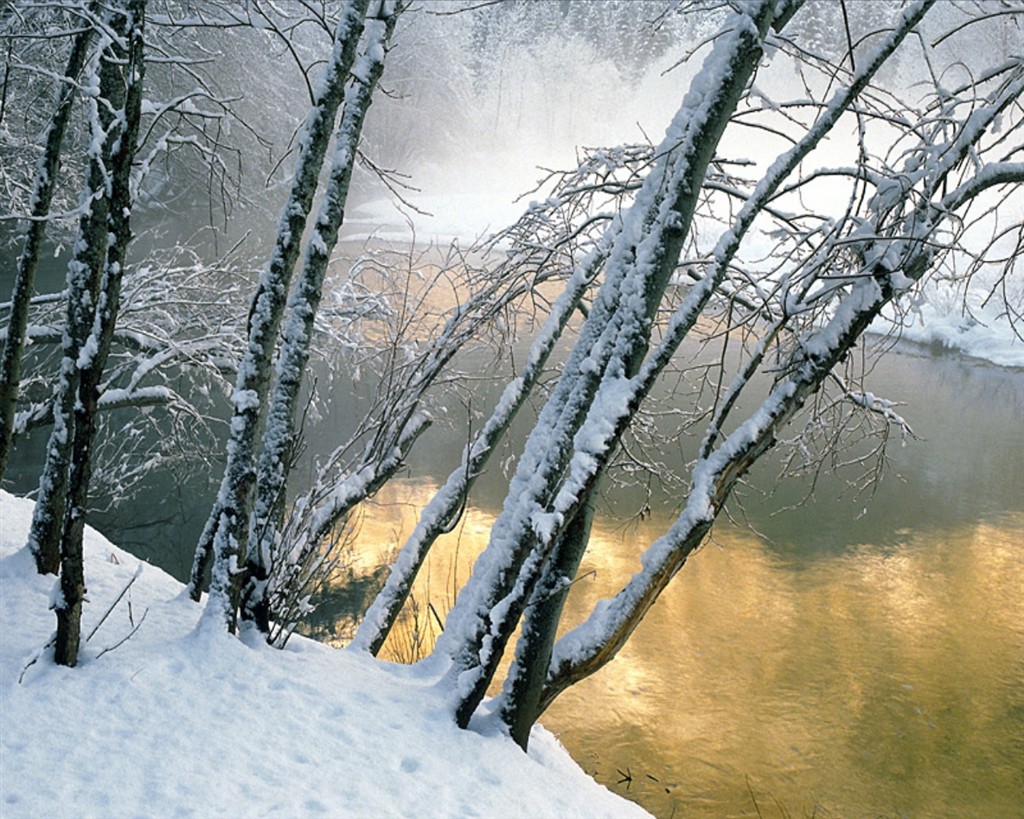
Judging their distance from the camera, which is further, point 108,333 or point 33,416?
point 33,416

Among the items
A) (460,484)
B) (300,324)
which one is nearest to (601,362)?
(300,324)

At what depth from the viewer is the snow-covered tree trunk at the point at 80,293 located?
12.8 ft

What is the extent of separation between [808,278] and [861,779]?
19.1 ft

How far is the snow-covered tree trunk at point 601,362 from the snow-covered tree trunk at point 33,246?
2.81 m

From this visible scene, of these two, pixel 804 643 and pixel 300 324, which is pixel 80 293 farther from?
pixel 804 643

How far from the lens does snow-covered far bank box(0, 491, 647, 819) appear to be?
3176mm

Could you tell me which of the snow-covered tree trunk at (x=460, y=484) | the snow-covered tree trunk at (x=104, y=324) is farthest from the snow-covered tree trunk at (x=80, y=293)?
the snow-covered tree trunk at (x=460, y=484)

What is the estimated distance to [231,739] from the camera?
11.7ft

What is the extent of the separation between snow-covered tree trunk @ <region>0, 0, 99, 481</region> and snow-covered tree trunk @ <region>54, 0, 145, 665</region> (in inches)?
41.4

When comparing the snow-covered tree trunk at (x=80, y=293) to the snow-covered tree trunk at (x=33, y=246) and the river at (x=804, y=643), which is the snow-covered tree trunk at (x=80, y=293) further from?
the river at (x=804, y=643)

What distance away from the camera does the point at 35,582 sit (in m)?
4.84

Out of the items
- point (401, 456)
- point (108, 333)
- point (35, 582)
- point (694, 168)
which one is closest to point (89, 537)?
point (35, 582)

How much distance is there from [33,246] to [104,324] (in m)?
1.55

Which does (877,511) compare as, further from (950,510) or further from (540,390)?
(540,390)
